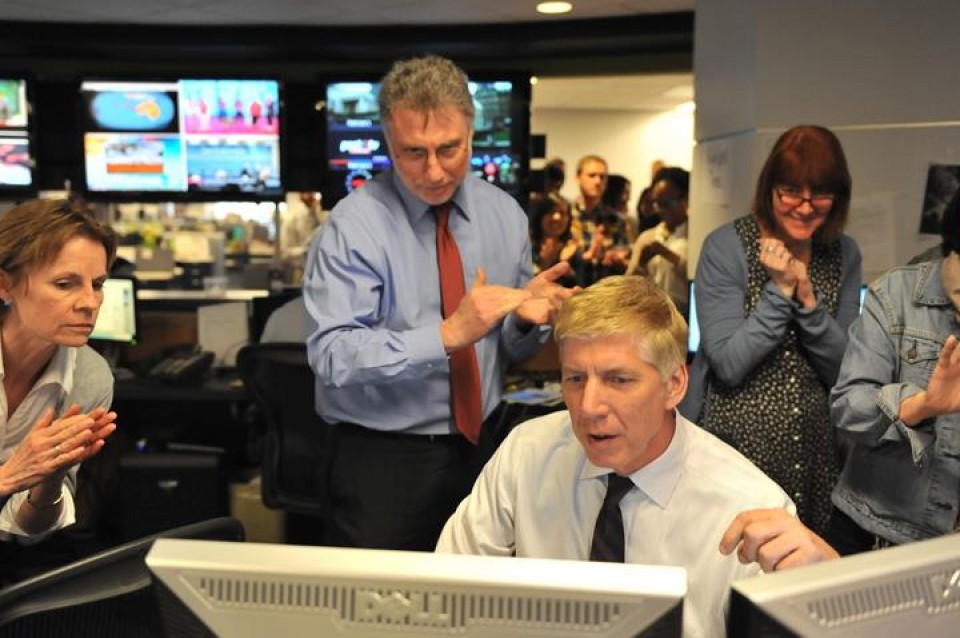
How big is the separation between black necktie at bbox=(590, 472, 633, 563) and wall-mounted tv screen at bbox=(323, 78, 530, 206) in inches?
140

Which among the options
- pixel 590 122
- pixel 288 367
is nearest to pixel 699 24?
pixel 288 367

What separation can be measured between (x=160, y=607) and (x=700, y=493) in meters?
0.75

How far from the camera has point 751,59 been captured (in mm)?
3131

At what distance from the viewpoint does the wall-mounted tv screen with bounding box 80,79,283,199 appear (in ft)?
15.6

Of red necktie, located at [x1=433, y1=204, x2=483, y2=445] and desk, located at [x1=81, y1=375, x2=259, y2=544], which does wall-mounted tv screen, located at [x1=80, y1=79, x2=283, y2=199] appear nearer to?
desk, located at [x1=81, y1=375, x2=259, y2=544]

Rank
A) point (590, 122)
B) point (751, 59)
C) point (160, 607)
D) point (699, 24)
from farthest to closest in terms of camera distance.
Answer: point (590, 122)
point (699, 24)
point (751, 59)
point (160, 607)

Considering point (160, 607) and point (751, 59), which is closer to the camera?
point (160, 607)

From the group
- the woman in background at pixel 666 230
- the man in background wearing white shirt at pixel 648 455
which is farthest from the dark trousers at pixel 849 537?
the woman in background at pixel 666 230

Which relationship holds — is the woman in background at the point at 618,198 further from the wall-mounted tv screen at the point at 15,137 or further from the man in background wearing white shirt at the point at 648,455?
the man in background wearing white shirt at the point at 648,455

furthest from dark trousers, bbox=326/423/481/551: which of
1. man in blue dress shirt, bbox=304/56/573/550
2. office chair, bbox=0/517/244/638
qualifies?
office chair, bbox=0/517/244/638

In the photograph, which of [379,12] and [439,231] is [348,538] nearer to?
[439,231]

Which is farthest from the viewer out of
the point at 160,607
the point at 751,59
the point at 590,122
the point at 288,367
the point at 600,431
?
the point at 590,122

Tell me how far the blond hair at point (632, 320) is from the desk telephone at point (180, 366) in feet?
8.91

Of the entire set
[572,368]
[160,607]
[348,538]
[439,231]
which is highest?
[439,231]
